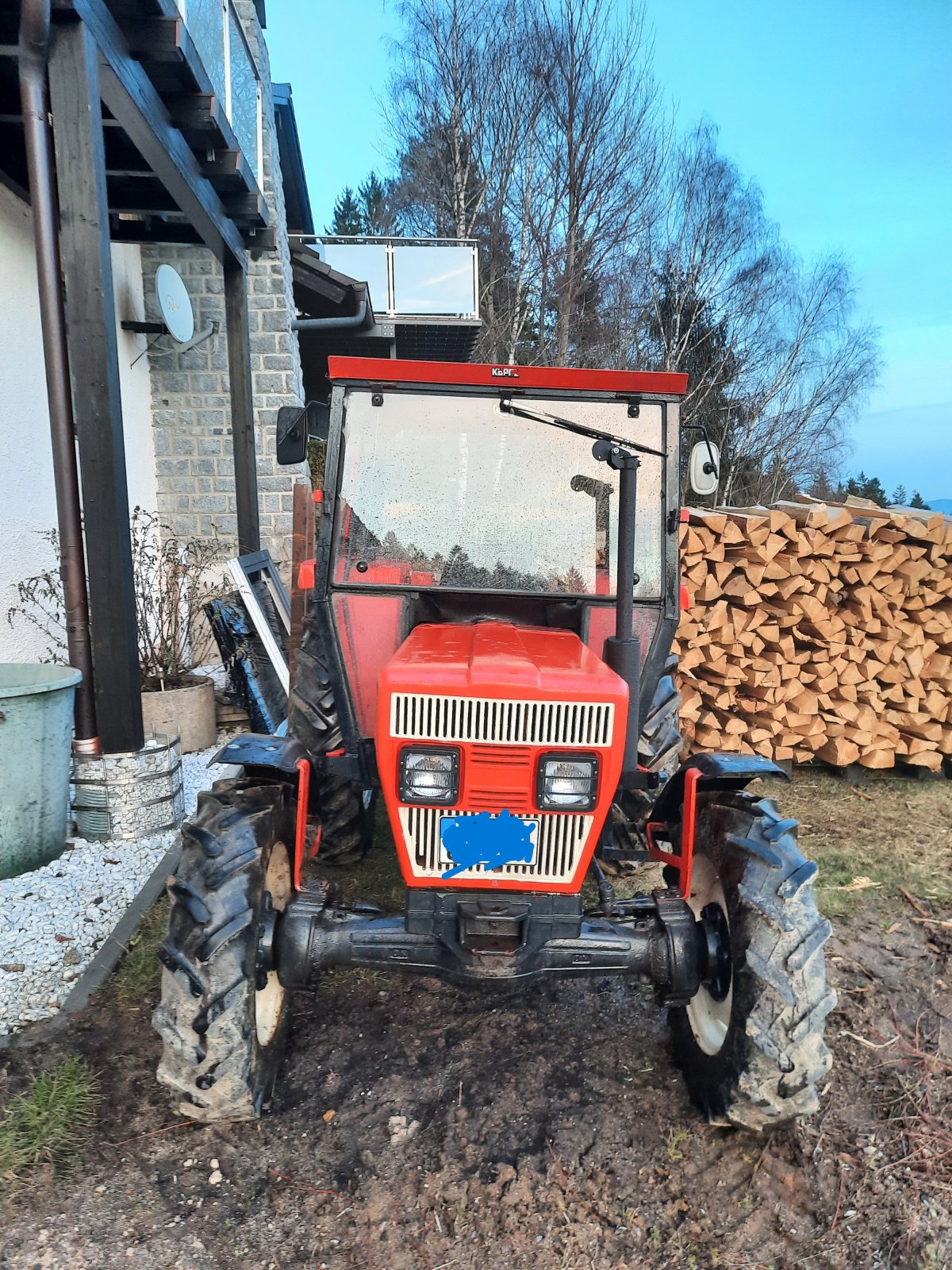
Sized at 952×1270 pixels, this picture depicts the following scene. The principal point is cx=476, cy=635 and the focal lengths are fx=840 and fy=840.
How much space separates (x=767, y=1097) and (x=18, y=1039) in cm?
221

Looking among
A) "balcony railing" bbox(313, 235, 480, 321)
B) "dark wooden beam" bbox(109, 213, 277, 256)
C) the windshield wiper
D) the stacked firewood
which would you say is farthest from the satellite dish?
"balcony railing" bbox(313, 235, 480, 321)

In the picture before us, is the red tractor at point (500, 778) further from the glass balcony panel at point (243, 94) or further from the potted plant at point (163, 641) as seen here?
the glass balcony panel at point (243, 94)

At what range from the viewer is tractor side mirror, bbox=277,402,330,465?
308 centimetres

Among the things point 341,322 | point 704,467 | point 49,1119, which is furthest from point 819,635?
point 341,322

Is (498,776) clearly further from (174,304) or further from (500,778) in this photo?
(174,304)

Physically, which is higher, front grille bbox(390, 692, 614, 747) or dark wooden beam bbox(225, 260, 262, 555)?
dark wooden beam bbox(225, 260, 262, 555)

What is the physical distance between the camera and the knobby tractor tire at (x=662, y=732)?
3180 millimetres

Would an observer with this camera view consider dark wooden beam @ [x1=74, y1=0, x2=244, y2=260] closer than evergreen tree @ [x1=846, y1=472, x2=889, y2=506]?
Yes

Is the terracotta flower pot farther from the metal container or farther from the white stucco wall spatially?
the metal container

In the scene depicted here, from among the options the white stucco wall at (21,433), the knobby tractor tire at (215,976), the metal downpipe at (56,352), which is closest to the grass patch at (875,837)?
the knobby tractor tire at (215,976)

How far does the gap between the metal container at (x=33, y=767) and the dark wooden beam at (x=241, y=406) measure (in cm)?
367

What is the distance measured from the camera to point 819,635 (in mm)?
5359

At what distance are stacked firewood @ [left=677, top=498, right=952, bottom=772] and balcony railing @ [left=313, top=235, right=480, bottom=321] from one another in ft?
29.9

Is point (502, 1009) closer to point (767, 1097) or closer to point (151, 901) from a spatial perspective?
point (767, 1097)
